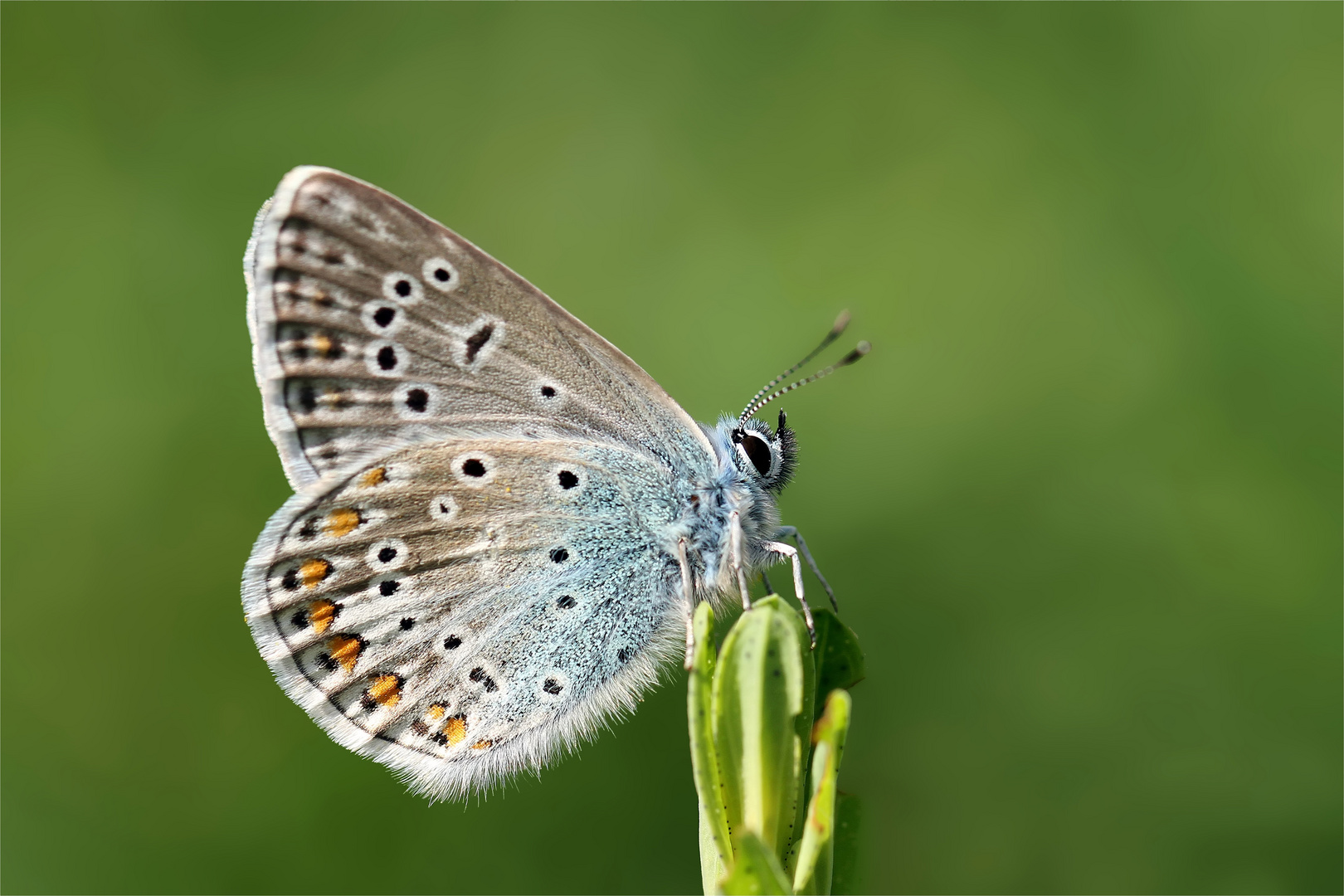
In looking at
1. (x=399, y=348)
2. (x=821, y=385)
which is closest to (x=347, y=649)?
(x=399, y=348)

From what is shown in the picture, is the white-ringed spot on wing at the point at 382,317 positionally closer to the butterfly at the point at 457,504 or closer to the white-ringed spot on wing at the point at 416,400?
the butterfly at the point at 457,504

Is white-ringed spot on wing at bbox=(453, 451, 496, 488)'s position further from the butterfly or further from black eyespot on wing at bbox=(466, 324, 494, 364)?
black eyespot on wing at bbox=(466, 324, 494, 364)

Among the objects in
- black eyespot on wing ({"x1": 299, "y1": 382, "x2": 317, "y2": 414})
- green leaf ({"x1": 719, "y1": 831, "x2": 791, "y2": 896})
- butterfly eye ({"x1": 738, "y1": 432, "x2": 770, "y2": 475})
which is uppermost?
black eyespot on wing ({"x1": 299, "y1": 382, "x2": 317, "y2": 414})

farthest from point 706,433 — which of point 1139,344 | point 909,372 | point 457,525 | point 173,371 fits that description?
point 173,371

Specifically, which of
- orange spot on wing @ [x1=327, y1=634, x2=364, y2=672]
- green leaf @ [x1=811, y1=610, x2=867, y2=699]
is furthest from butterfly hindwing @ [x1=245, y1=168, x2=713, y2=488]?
green leaf @ [x1=811, y1=610, x2=867, y2=699]

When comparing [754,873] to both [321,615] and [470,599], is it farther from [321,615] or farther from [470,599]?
[321,615]

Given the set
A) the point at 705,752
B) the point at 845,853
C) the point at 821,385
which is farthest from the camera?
the point at 821,385

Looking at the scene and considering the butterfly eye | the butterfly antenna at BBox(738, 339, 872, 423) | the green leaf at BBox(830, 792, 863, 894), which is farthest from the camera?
the butterfly antenna at BBox(738, 339, 872, 423)

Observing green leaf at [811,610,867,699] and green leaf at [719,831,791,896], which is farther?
green leaf at [811,610,867,699]
